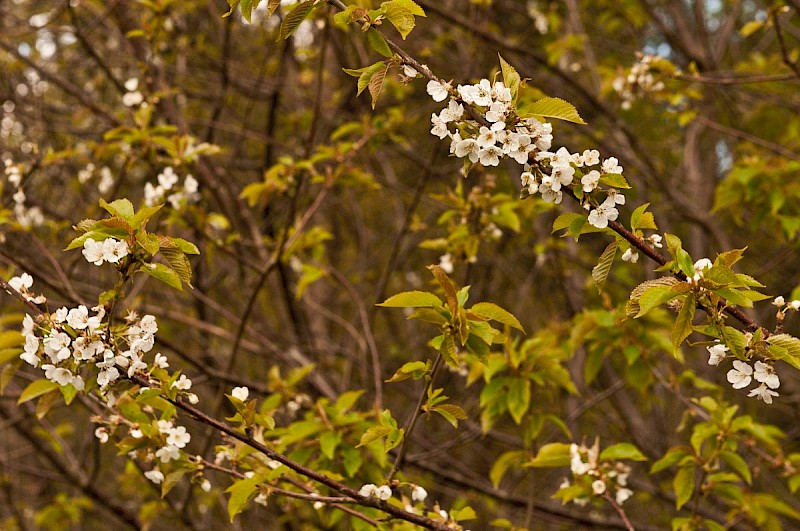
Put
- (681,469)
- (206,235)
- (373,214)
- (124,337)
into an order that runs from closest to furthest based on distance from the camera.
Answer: (124,337)
(681,469)
(206,235)
(373,214)

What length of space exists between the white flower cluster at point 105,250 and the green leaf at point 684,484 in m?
1.91

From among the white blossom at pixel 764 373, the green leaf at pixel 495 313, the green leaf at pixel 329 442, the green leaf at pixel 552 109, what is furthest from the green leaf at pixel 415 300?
the green leaf at pixel 329 442

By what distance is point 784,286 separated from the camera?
220 inches

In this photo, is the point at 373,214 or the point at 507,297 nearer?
the point at 507,297

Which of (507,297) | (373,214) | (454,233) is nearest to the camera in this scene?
(454,233)

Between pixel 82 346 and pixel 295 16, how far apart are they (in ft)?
2.92

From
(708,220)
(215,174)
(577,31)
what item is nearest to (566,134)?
(577,31)

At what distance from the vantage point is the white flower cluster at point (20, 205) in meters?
3.28

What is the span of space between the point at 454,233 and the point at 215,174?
1.97 metres

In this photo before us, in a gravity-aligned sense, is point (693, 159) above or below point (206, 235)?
above

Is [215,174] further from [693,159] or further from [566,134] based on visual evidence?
[693,159]

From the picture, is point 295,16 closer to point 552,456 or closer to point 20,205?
point 552,456

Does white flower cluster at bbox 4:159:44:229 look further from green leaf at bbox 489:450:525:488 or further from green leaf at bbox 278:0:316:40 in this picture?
green leaf at bbox 489:450:525:488

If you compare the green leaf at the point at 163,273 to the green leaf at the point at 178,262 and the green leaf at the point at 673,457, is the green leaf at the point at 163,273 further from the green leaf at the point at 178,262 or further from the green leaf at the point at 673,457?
the green leaf at the point at 673,457
